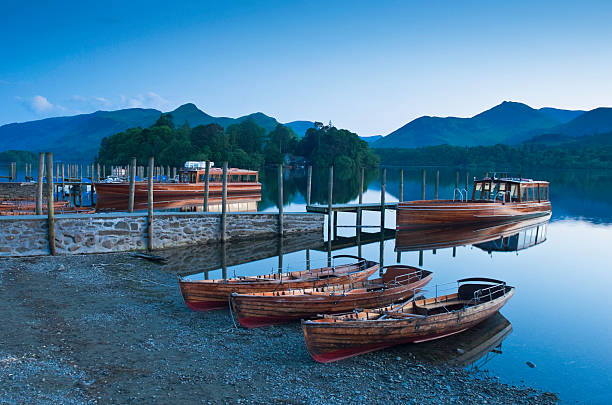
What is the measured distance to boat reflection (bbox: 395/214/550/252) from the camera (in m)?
25.5

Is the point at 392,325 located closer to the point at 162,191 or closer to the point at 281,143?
the point at 162,191

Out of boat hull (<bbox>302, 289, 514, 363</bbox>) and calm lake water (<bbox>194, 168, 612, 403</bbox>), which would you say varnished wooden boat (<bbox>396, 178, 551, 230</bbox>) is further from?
boat hull (<bbox>302, 289, 514, 363</bbox>)

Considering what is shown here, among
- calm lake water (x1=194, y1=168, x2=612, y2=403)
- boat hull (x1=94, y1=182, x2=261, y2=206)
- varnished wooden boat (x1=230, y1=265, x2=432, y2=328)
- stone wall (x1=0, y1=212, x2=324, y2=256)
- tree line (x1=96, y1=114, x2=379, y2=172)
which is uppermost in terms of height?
tree line (x1=96, y1=114, x2=379, y2=172)

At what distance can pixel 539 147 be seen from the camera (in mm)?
173000

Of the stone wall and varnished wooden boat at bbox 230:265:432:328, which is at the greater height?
the stone wall

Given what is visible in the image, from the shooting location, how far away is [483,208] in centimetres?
2986

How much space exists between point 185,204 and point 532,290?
2795 centimetres

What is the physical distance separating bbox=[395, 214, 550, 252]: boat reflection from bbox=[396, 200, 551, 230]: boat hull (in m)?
0.52

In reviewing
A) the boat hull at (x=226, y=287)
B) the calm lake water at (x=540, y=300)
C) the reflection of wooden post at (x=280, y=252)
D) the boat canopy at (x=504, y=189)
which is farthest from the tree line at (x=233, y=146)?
the boat hull at (x=226, y=287)

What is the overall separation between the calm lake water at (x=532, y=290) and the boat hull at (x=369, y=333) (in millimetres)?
361

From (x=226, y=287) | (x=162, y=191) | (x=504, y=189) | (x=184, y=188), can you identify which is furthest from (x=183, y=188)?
(x=226, y=287)

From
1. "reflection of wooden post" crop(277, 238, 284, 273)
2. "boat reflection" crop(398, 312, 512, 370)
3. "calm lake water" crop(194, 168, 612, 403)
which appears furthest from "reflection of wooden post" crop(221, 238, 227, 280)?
"boat reflection" crop(398, 312, 512, 370)

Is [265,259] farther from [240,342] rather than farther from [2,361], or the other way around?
[2,361]

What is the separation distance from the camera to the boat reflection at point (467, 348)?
33.3ft
